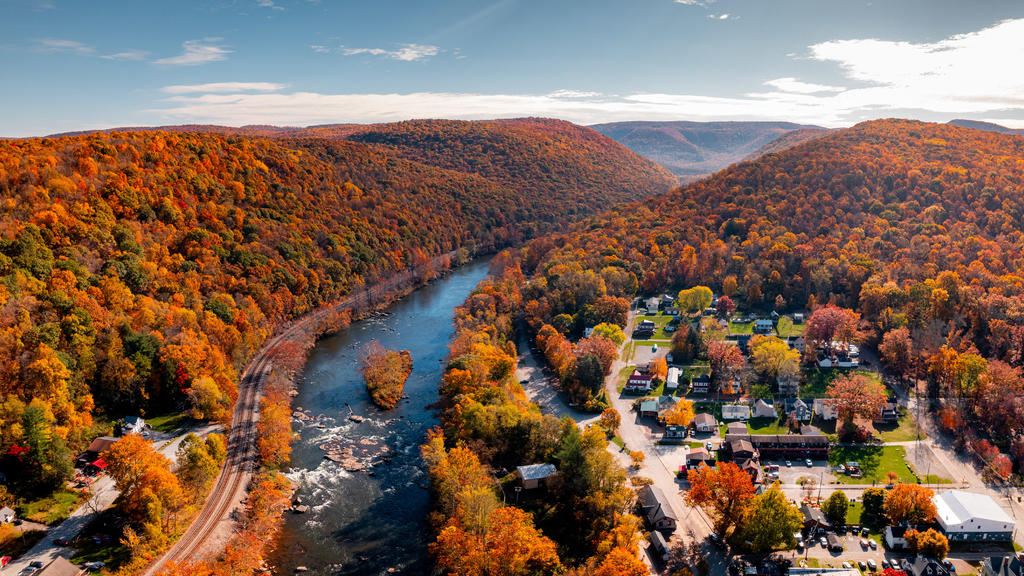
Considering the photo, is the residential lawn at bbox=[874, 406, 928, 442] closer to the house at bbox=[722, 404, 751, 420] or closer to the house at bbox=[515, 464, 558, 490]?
the house at bbox=[722, 404, 751, 420]

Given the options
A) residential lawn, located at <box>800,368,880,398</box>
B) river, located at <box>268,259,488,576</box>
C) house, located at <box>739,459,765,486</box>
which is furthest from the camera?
residential lawn, located at <box>800,368,880,398</box>

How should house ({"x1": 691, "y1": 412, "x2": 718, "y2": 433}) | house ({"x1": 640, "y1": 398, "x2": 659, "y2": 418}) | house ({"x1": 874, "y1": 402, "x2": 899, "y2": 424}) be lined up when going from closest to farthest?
1. house ({"x1": 691, "y1": 412, "x2": 718, "y2": 433})
2. house ({"x1": 874, "y1": 402, "x2": 899, "y2": 424})
3. house ({"x1": 640, "y1": 398, "x2": 659, "y2": 418})

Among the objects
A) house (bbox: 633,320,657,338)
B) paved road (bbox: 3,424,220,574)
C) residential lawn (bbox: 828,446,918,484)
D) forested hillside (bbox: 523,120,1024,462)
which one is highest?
forested hillside (bbox: 523,120,1024,462)

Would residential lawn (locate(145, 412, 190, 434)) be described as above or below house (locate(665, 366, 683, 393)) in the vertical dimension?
above

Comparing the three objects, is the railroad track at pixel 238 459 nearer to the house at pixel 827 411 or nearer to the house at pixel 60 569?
the house at pixel 60 569

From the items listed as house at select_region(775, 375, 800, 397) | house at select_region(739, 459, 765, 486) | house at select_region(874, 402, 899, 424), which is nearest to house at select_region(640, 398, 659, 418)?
house at select_region(739, 459, 765, 486)

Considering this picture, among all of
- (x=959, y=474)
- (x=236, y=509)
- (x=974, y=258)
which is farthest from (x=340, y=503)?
(x=974, y=258)

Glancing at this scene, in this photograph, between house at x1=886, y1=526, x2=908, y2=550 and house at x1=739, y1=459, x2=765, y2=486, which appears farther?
house at x1=739, y1=459, x2=765, y2=486
